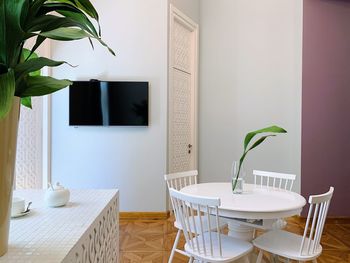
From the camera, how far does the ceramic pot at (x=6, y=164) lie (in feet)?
2.44

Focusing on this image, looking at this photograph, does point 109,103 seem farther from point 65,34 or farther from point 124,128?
point 65,34

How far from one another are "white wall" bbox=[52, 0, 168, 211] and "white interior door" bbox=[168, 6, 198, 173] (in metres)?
0.18

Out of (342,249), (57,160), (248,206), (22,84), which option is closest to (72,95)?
(57,160)

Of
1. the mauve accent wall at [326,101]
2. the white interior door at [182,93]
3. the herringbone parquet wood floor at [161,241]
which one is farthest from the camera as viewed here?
the white interior door at [182,93]

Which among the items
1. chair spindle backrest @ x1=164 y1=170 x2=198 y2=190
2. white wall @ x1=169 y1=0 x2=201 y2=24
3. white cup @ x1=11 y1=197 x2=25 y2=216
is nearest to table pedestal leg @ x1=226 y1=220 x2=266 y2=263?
chair spindle backrest @ x1=164 y1=170 x2=198 y2=190

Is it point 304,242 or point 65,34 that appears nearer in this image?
point 65,34

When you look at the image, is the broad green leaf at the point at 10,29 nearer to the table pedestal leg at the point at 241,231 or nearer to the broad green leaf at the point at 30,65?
the broad green leaf at the point at 30,65

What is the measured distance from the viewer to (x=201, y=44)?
462cm

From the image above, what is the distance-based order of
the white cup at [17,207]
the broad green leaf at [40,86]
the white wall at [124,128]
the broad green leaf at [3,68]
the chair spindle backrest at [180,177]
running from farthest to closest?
the white wall at [124,128] < the chair spindle backrest at [180,177] < the white cup at [17,207] < the broad green leaf at [40,86] < the broad green leaf at [3,68]

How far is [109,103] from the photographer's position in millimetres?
3887

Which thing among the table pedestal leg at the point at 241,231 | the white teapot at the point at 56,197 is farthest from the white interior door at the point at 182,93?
the white teapot at the point at 56,197

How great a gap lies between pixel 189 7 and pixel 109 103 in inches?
76.4

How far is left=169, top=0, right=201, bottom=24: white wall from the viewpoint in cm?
416

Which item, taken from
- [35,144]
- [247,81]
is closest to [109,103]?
[35,144]
